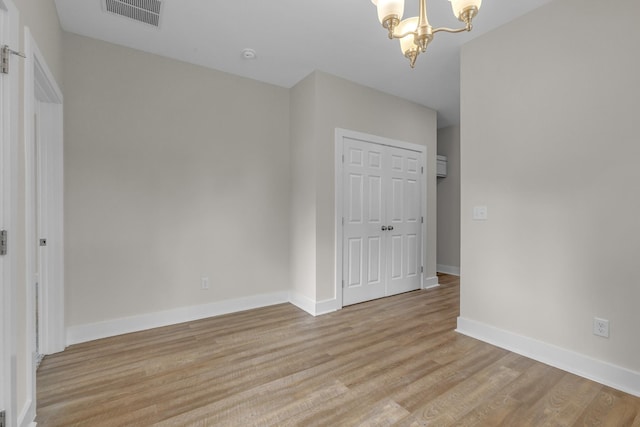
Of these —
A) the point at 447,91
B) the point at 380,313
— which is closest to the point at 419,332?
the point at 380,313

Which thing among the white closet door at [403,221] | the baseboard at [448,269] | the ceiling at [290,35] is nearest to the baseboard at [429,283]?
the white closet door at [403,221]

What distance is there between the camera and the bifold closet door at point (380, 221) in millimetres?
3686

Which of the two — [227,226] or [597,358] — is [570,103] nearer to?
[597,358]

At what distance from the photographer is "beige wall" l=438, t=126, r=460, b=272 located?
552 cm

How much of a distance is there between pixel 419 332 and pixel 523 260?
3.73 feet

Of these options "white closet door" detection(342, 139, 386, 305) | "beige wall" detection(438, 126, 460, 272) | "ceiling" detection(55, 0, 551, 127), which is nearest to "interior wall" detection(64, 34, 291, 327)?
"ceiling" detection(55, 0, 551, 127)

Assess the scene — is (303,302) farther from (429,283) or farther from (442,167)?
(442,167)

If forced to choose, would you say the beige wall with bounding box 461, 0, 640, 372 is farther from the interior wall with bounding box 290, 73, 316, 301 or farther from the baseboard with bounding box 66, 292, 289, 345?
the baseboard with bounding box 66, 292, 289, 345

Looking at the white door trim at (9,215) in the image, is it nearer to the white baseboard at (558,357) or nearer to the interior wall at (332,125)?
the interior wall at (332,125)

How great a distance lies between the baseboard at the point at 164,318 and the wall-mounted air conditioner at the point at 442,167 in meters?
3.73

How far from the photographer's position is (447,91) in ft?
12.9

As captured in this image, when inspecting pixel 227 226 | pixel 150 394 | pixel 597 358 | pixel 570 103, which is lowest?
pixel 150 394

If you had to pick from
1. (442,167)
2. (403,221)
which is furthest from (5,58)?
(442,167)

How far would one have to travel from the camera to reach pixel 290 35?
8.97ft
